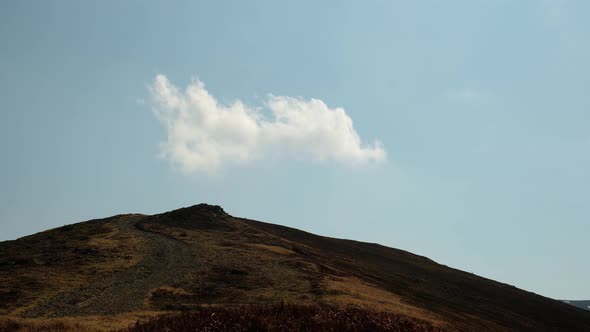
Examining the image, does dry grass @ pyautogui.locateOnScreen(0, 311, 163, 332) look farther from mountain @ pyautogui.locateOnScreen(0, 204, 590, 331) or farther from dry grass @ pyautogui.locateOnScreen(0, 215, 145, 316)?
dry grass @ pyautogui.locateOnScreen(0, 215, 145, 316)

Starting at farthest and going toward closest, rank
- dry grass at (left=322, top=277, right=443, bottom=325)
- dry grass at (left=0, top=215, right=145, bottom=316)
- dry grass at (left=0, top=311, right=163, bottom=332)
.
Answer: dry grass at (left=0, top=215, right=145, bottom=316) < dry grass at (left=322, top=277, right=443, bottom=325) < dry grass at (left=0, top=311, right=163, bottom=332)

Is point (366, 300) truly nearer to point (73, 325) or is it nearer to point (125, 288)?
point (125, 288)

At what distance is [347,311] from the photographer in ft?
52.9

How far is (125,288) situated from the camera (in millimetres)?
43156

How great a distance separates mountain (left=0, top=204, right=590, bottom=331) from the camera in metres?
37.1

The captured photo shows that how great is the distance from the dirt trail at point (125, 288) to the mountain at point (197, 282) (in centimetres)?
10

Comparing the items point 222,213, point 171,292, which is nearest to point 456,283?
point 222,213

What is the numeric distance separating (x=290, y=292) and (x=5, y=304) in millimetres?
24055

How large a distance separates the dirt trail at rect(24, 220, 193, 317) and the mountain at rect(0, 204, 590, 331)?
3.8 inches

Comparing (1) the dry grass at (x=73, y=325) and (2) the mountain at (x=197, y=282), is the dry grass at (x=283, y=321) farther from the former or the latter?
(2) the mountain at (x=197, y=282)

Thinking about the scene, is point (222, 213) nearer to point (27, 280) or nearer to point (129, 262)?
point (129, 262)

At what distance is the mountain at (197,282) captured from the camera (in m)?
37.1

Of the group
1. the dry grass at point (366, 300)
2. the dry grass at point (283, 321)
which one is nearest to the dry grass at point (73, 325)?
the dry grass at point (283, 321)

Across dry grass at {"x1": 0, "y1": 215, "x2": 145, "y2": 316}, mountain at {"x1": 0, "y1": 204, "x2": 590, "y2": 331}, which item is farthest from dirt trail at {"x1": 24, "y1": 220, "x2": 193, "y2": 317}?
dry grass at {"x1": 0, "y1": 215, "x2": 145, "y2": 316}
